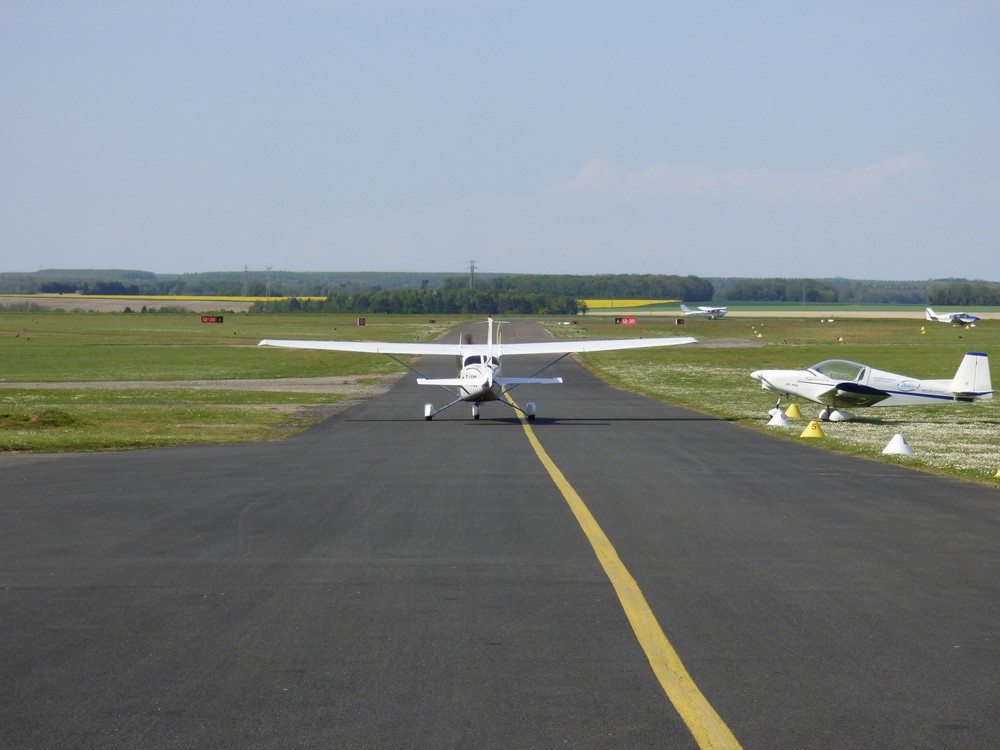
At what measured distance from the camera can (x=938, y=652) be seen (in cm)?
723

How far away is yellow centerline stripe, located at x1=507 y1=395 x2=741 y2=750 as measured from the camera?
5.71 meters

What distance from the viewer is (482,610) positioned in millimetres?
8398

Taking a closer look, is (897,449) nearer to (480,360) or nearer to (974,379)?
(974,379)

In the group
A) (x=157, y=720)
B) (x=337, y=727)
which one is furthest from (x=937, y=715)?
(x=157, y=720)

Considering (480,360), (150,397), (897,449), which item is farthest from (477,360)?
(150,397)

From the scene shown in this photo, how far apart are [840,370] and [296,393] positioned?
64.1 feet

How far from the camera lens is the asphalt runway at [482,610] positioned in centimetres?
592

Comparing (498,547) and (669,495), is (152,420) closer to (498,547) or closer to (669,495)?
(669,495)

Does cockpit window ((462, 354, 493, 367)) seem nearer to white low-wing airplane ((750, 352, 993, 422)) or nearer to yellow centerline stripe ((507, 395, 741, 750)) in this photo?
white low-wing airplane ((750, 352, 993, 422))

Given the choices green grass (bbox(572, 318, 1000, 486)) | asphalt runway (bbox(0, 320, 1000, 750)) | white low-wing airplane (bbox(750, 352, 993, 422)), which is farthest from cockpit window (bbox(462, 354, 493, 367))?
asphalt runway (bbox(0, 320, 1000, 750))

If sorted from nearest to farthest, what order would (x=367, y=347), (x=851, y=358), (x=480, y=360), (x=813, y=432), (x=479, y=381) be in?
(x=813, y=432) → (x=479, y=381) → (x=480, y=360) → (x=367, y=347) → (x=851, y=358)

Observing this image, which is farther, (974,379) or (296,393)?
(296,393)

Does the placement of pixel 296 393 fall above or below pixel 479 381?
below

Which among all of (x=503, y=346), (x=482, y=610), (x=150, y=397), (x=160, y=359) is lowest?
(x=160, y=359)
